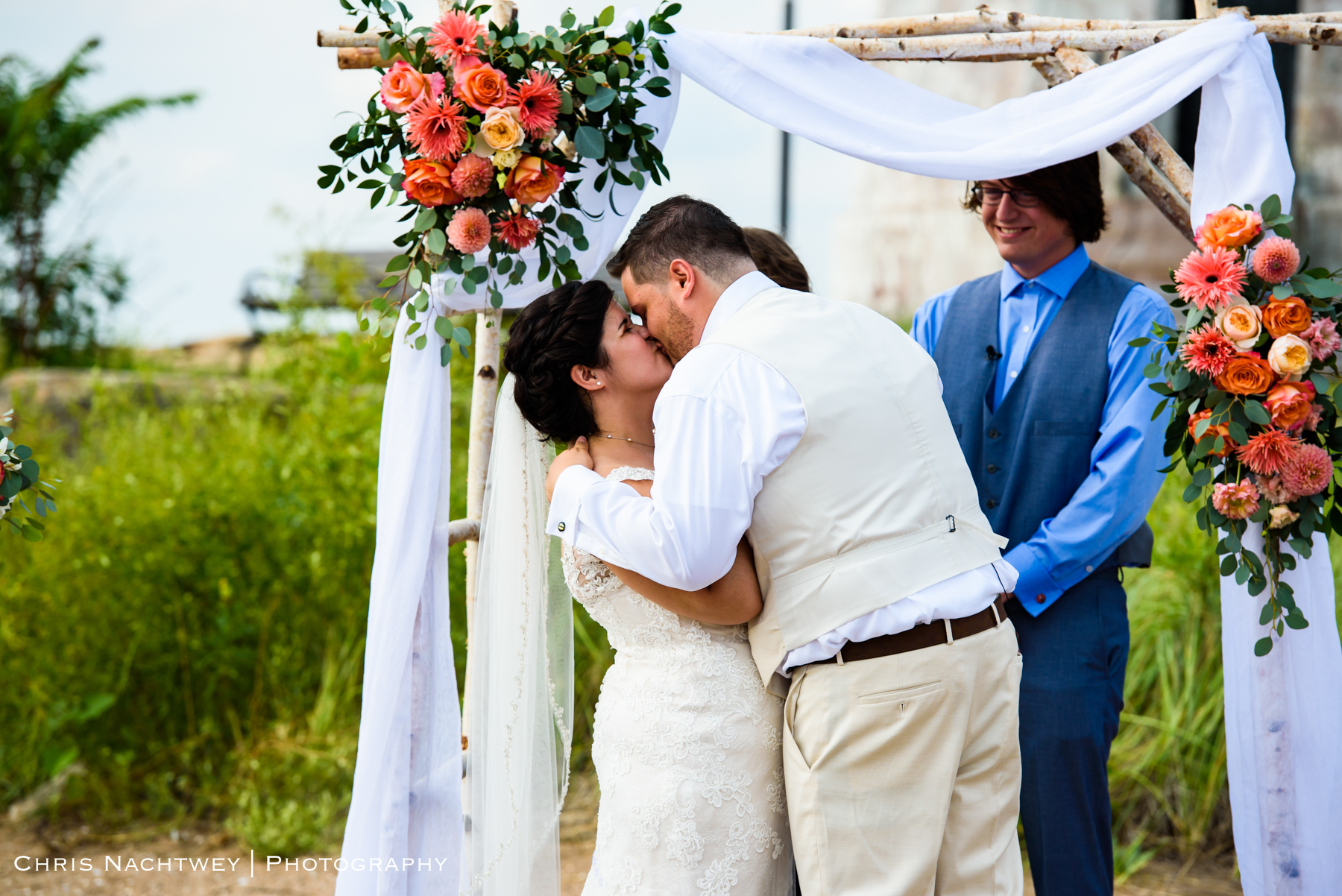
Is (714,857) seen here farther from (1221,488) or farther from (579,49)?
(579,49)

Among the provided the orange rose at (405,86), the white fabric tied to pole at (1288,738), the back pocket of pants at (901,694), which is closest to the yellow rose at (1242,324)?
the white fabric tied to pole at (1288,738)

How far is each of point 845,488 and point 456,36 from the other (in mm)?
1352

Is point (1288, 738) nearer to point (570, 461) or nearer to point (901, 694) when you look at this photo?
point (901, 694)

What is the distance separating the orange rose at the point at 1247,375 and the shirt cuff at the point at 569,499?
1.45 m

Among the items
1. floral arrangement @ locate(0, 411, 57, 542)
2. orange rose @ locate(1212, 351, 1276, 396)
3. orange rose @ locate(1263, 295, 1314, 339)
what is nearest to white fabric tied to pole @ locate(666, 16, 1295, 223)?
orange rose @ locate(1263, 295, 1314, 339)

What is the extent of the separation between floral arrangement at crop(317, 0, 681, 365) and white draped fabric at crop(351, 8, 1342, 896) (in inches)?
4.8

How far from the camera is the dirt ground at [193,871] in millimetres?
3975

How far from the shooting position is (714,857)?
2178 millimetres

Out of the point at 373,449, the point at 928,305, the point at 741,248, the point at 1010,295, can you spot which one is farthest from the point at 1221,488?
the point at 373,449

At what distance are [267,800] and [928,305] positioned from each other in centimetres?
329

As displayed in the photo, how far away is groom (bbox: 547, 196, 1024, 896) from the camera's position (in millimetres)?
2012

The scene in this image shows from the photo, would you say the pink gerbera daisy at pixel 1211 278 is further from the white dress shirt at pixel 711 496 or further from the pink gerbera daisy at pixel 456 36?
the pink gerbera daisy at pixel 456 36

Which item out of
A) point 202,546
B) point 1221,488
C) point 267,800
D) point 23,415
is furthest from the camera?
point 23,415

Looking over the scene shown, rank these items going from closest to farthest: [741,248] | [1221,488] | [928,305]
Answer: [741,248], [1221,488], [928,305]
